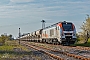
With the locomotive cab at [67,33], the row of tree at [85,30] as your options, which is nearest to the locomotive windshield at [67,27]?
the locomotive cab at [67,33]

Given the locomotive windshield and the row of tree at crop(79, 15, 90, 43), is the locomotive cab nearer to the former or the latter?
the locomotive windshield

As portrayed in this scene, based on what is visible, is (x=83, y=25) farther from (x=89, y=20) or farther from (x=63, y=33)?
(x=63, y=33)

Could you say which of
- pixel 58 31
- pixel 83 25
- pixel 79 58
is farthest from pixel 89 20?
pixel 79 58

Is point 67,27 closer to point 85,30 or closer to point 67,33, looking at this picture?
point 67,33

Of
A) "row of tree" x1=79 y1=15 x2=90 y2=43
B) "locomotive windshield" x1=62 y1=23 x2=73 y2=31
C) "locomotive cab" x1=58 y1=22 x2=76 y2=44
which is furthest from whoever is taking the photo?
"row of tree" x1=79 y1=15 x2=90 y2=43

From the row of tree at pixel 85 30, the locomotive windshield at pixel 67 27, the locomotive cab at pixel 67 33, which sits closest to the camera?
the locomotive cab at pixel 67 33

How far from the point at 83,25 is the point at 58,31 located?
15.9 meters

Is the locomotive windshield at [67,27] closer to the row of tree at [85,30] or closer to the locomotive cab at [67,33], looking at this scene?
the locomotive cab at [67,33]

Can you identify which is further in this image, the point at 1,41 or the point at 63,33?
the point at 1,41

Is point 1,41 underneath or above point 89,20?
underneath

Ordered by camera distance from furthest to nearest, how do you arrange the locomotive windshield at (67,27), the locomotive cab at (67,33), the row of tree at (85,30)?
the row of tree at (85,30)
the locomotive windshield at (67,27)
the locomotive cab at (67,33)

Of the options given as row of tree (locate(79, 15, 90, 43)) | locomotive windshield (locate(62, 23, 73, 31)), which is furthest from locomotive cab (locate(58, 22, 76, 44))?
row of tree (locate(79, 15, 90, 43))

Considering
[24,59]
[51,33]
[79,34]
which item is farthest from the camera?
[79,34]

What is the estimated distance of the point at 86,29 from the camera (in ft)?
156
